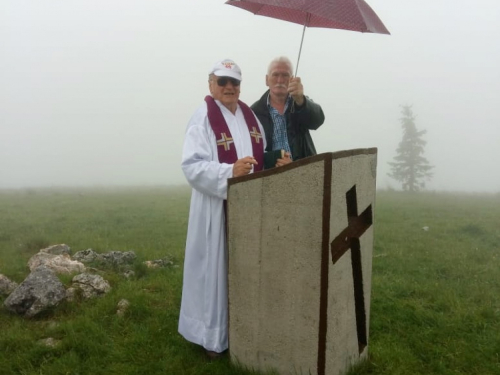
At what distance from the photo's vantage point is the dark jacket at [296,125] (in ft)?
13.0

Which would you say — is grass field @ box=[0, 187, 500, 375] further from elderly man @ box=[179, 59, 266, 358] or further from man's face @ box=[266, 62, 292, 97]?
man's face @ box=[266, 62, 292, 97]

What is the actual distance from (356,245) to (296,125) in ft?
4.74

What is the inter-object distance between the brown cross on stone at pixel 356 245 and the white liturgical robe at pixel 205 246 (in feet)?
3.22

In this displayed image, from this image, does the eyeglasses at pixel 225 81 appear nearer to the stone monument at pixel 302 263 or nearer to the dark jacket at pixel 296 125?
Answer: the dark jacket at pixel 296 125

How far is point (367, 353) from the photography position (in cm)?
354

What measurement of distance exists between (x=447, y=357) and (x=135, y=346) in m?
2.70

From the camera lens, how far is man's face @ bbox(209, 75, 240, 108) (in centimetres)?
355

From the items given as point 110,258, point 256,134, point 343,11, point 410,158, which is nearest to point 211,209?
point 256,134

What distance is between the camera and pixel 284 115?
4.04 metres

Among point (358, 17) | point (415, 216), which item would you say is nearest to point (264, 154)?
point (358, 17)

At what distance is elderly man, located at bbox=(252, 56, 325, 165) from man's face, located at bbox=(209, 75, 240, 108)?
1.60 ft

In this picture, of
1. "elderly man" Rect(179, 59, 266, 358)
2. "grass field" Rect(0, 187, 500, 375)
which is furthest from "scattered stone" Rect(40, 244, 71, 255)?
"elderly man" Rect(179, 59, 266, 358)

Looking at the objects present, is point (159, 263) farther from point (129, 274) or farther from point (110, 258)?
point (129, 274)

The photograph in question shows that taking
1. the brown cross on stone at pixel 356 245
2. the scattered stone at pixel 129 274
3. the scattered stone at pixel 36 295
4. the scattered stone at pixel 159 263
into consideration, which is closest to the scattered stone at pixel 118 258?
the scattered stone at pixel 159 263
